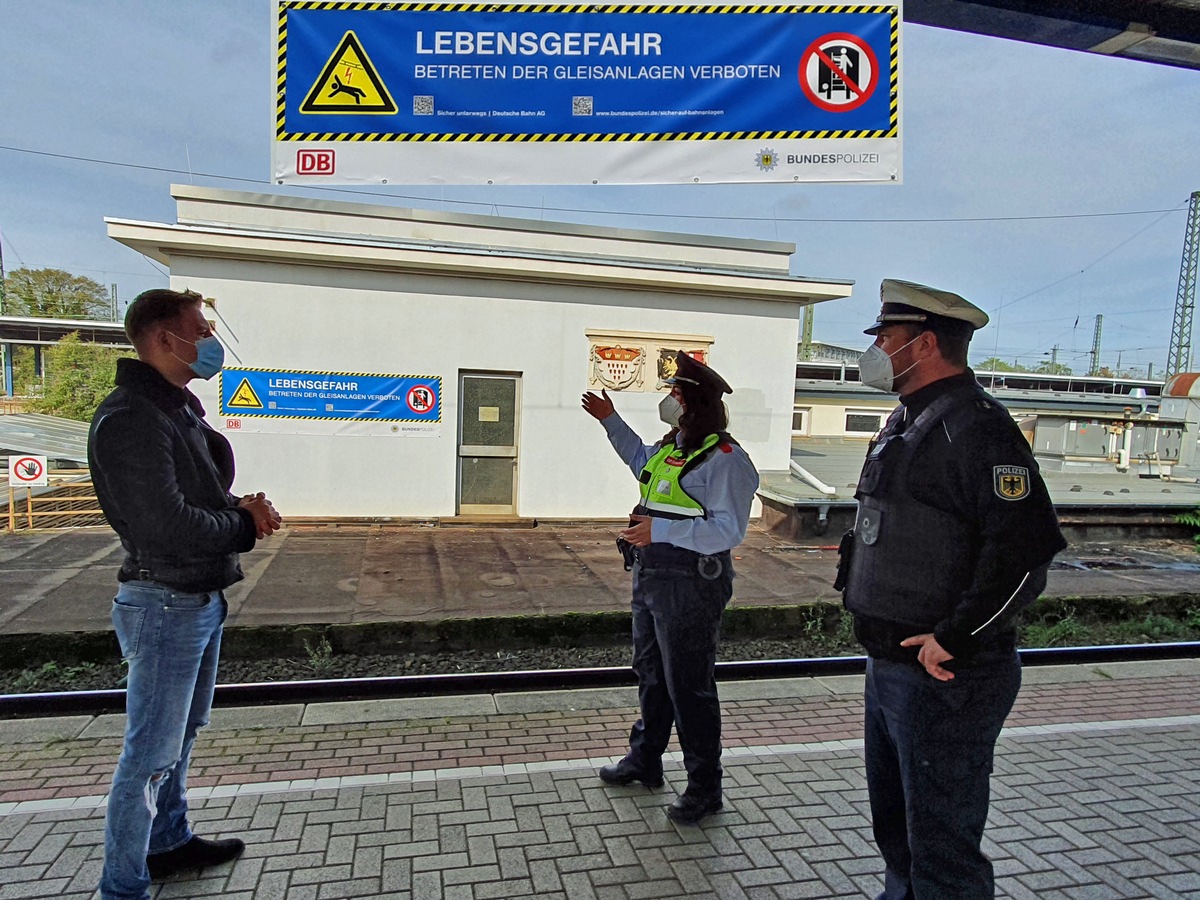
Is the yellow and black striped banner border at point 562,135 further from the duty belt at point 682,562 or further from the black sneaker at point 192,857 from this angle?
the black sneaker at point 192,857

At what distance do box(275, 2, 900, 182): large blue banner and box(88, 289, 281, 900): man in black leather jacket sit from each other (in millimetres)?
1163

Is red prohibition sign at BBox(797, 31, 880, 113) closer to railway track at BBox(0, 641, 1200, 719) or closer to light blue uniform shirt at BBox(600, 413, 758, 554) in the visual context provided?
light blue uniform shirt at BBox(600, 413, 758, 554)

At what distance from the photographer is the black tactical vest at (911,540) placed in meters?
2.31

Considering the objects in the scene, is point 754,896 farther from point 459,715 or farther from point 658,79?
point 658,79

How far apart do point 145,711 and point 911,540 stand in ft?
8.79

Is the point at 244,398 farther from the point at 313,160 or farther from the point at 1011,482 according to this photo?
the point at 1011,482

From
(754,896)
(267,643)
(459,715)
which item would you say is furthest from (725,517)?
(267,643)

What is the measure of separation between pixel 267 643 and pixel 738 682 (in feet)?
11.9

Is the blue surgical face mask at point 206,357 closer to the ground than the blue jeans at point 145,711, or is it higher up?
higher up

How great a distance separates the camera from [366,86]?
10.8ft

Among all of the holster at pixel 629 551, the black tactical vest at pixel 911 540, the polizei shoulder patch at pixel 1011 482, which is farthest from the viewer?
the holster at pixel 629 551

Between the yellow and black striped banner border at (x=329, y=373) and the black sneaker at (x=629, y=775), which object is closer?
the black sneaker at (x=629, y=775)

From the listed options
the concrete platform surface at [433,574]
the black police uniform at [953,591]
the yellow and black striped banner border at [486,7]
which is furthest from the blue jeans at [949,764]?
the concrete platform surface at [433,574]

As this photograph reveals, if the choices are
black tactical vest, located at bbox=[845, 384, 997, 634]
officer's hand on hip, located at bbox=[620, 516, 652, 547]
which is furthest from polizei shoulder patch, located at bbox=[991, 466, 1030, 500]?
officer's hand on hip, located at bbox=[620, 516, 652, 547]
